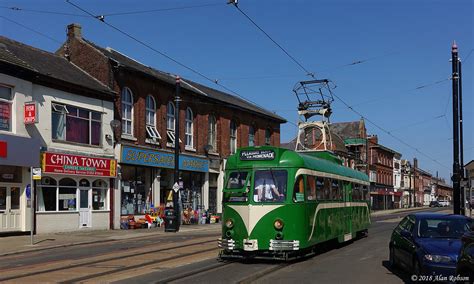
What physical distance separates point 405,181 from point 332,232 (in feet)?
309

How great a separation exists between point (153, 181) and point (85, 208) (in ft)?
19.3

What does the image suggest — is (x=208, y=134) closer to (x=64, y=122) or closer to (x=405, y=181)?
(x=64, y=122)

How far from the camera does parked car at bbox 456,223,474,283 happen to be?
733cm

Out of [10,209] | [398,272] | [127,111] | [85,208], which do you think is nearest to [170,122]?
[127,111]

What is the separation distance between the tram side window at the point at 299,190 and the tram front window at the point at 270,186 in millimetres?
287

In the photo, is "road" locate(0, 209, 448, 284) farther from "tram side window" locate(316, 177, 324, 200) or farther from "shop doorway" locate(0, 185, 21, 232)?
"shop doorway" locate(0, 185, 21, 232)

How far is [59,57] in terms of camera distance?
1243 inches

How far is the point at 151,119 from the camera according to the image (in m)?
33.8

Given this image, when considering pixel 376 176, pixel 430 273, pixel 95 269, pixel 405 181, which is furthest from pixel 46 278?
pixel 405 181

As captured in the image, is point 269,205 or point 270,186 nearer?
point 269,205

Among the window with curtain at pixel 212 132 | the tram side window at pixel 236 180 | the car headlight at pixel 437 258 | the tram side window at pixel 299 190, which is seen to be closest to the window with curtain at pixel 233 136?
the window with curtain at pixel 212 132

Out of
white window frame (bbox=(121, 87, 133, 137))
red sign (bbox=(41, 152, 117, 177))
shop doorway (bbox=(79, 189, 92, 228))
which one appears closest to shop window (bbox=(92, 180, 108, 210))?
shop doorway (bbox=(79, 189, 92, 228))

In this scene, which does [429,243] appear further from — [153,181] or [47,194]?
[153,181]

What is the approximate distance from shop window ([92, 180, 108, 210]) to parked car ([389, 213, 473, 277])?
791 inches
